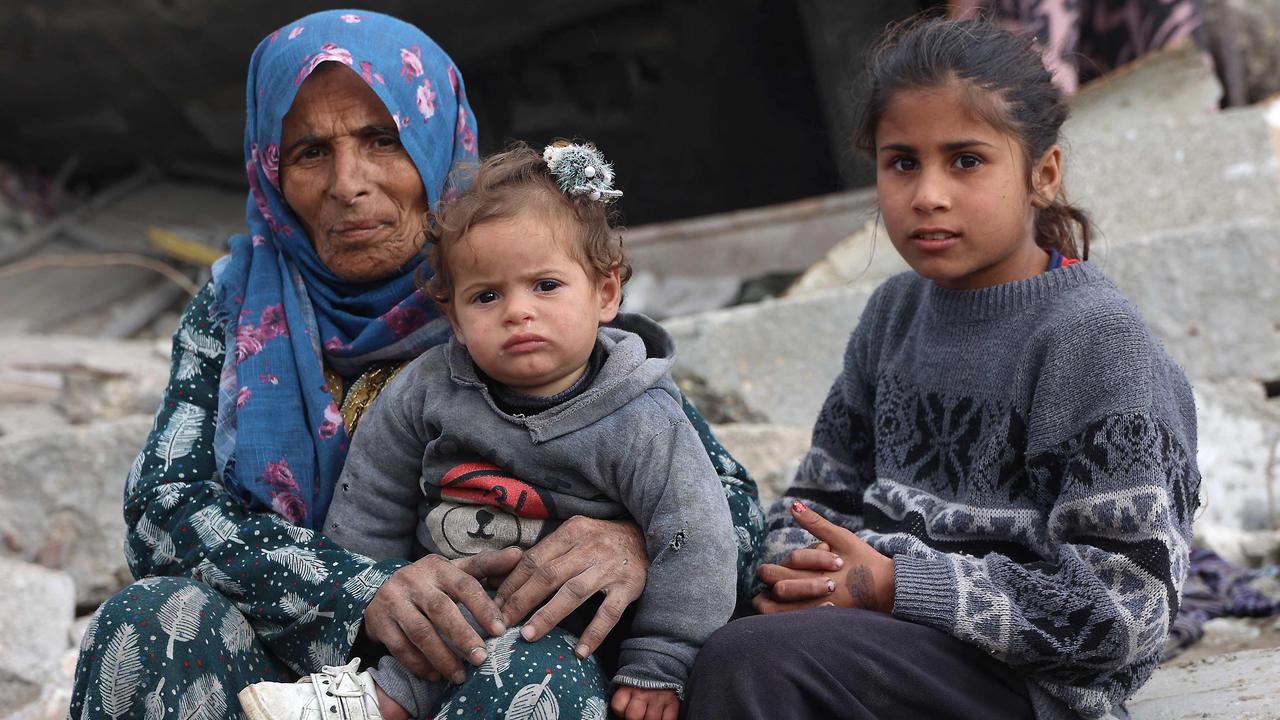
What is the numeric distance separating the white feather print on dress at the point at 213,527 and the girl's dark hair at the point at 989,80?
137 cm

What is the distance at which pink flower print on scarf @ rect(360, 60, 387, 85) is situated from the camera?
2419mm

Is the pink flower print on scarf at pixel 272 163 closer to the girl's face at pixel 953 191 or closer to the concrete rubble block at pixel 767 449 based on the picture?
the girl's face at pixel 953 191

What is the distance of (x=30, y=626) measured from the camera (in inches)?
140

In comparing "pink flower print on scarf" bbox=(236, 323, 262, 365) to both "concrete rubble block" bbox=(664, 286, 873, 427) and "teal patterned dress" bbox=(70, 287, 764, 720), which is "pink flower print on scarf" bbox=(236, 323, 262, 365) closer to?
"teal patterned dress" bbox=(70, 287, 764, 720)

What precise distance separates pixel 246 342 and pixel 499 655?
0.90 metres

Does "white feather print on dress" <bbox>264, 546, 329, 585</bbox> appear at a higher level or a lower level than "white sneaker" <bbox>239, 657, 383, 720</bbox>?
higher

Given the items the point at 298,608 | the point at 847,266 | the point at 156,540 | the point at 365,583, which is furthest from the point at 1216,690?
the point at 847,266

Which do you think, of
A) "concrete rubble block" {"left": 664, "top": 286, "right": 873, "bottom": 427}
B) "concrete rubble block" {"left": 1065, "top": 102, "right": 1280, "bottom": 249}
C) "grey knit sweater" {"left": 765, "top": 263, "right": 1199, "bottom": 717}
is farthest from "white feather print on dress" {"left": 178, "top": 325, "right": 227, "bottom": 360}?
"concrete rubble block" {"left": 1065, "top": 102, "right": 1280, "bottom": 249}

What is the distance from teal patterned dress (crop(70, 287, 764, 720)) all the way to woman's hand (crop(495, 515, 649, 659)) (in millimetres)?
41

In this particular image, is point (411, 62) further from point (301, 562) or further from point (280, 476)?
point (301, 562)

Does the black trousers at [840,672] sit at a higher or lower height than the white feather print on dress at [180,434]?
lower

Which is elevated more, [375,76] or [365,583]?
[375,76]

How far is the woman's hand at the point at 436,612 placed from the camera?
193 cm

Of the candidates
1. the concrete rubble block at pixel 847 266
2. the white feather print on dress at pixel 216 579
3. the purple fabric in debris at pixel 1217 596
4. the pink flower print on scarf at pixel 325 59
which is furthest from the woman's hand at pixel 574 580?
the concrete rubble block at pixel 847 266
